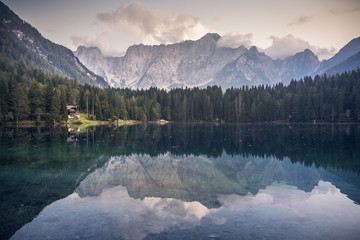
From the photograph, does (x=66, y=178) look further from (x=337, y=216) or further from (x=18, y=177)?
(x=337, y=216)

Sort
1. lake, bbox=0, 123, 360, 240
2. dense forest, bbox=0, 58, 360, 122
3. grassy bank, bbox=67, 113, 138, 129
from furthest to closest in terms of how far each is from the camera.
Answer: grassy bank, bbox=67, 113, 138, 129 → dense forest, bbox=0, 58, 360, 122 → lake, bbox=0, 123, 360, 240

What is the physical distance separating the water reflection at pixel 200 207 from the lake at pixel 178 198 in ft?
0.22

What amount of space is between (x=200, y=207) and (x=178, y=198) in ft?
10.6

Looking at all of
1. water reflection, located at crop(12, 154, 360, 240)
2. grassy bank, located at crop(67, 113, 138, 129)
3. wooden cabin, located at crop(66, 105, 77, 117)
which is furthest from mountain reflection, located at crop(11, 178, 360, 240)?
wooden cabin, located at crop(66, 105, 77, 117)

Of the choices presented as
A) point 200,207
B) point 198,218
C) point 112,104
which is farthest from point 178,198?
point 112,104

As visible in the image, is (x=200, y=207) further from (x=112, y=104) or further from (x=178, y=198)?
(x=112, y=104)

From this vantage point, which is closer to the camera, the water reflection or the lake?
the water reflection

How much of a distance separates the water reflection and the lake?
68 millimetres

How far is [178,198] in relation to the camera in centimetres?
2242

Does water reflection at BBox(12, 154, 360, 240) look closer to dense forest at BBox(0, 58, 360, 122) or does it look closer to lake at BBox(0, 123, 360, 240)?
lake at BBox(0, 123, 360, 240)

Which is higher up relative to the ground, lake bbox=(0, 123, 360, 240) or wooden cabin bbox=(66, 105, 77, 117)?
wooden cabin bbox=(66, 105, 77, 117)

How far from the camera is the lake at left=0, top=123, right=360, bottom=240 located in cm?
1559

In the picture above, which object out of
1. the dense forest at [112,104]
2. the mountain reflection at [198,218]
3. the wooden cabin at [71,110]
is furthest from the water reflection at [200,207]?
the wooden cabin at [71,110]

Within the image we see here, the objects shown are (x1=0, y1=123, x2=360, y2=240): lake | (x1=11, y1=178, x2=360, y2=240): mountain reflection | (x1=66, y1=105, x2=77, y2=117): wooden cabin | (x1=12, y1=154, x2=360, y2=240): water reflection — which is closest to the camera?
(x1=11, y1=178, x2=360, y2=240): mountain reflection
